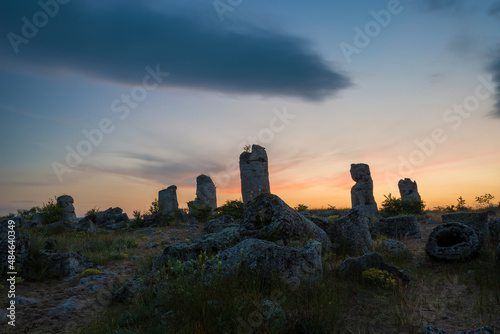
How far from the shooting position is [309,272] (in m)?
5.52

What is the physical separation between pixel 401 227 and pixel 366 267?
8.14 meters

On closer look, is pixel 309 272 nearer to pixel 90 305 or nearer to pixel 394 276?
pixel 394 276

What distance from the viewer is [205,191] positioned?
3014 centimetres

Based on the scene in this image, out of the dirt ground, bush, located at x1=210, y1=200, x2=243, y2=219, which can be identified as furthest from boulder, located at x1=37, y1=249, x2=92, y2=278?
bush, located at x1=210, y1=200, x2=243, y2=219

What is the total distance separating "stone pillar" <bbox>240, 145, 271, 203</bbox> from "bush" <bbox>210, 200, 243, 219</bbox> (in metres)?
0.69

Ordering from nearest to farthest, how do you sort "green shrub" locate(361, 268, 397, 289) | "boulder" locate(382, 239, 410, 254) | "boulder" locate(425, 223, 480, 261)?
"green shrub" locate(361, 268, 397, 289), "boulder" locate(425, 223, 480, 261), "boulder" locate(382, 239, 410, 254)

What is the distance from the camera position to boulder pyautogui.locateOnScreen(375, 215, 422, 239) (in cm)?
1303

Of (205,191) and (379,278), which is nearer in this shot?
(379,278)

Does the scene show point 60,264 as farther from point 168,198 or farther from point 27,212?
point 27,212

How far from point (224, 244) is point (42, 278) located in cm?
485

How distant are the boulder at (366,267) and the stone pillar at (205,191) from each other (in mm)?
24092

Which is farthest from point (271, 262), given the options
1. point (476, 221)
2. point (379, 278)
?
point (476, 221)

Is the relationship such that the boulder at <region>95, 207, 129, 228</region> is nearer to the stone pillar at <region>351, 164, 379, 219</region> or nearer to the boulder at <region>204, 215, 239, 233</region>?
the boulder at <region>204, 215, 239, 233</region>

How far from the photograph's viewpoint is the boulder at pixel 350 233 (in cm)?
922
